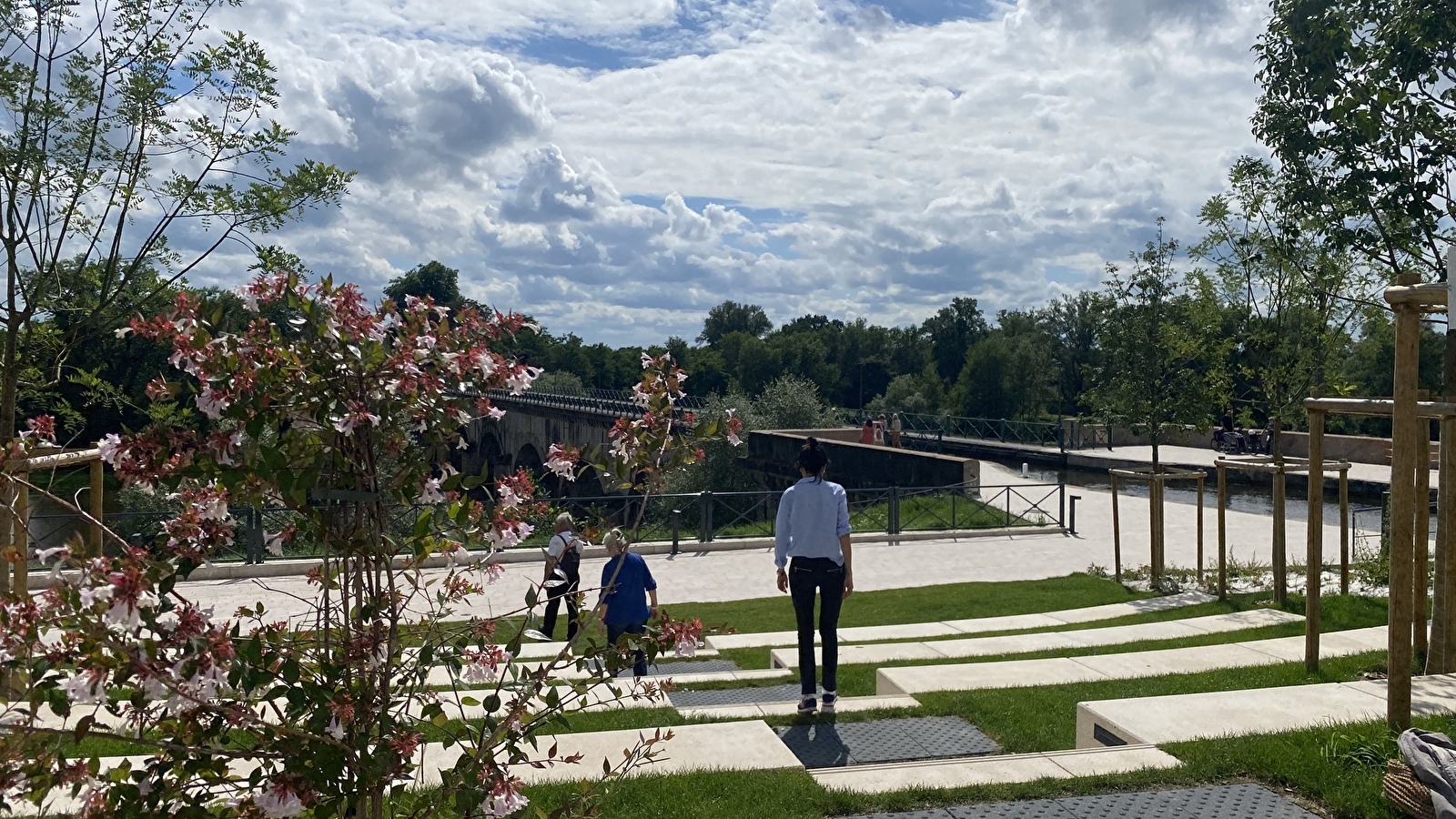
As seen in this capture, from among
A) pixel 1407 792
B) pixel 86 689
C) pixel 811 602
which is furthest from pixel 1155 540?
pixel 86 689

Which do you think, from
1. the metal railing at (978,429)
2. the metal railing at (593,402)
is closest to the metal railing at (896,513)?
the metal railing at (978,429)

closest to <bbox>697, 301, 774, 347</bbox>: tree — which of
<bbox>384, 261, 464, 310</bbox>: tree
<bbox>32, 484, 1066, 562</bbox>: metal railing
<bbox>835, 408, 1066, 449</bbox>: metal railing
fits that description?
<bbox>384, 261, 464, 310</bbox>: tree

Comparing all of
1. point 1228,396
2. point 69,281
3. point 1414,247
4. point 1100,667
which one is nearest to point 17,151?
point 69,281

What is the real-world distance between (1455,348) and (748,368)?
78596mm

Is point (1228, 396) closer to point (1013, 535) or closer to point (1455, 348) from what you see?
point (1013, 535)

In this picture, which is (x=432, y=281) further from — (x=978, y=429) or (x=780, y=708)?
(x=780, y=708)

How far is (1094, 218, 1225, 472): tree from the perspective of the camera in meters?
17.2

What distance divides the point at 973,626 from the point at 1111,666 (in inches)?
138

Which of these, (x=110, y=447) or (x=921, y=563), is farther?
(x=921, y=563)

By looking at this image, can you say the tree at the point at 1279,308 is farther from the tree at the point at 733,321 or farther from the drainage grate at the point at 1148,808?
the tree at the point at 733,321

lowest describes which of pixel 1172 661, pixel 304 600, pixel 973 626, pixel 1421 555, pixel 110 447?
pixel 973 626

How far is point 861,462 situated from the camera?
27312 mm

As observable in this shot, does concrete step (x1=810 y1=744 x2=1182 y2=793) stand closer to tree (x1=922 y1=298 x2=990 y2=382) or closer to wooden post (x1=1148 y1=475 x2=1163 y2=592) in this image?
wooden post (x1=1148 y1=475 x2=1163 y2=592)

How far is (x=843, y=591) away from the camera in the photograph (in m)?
6.62
